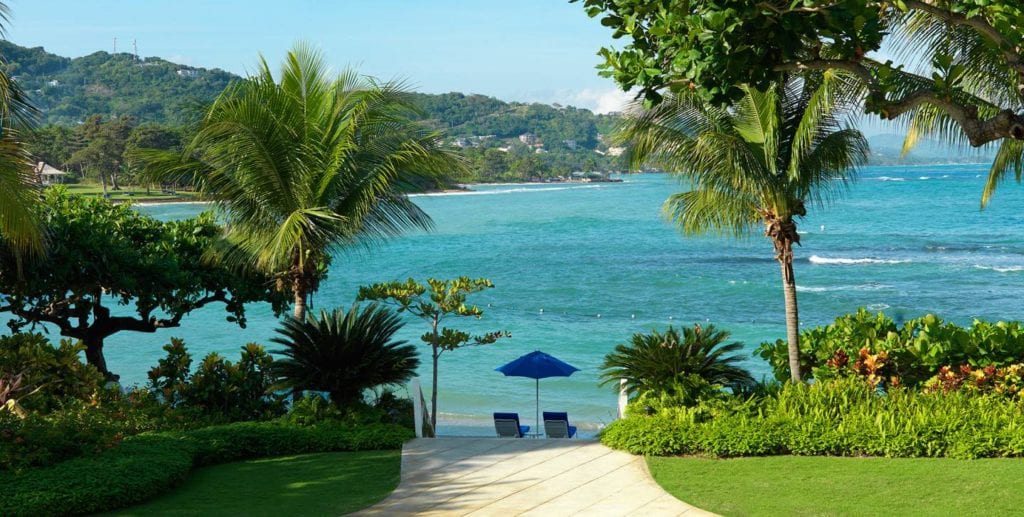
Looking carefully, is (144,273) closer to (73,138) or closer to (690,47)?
(690,47)

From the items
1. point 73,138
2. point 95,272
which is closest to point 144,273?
point 95,272

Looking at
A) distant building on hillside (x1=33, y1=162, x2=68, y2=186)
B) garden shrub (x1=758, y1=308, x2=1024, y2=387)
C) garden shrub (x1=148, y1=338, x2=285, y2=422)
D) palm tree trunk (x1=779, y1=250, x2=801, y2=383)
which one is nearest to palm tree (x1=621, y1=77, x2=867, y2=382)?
palm tree trunk (x1=779, y1=250, x2=801, y2=383)

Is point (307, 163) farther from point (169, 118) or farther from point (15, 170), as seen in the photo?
point (169, 118)

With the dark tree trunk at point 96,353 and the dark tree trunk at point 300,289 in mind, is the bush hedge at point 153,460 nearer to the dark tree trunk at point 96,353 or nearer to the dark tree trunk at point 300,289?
the dark tree trunk at point 300,289

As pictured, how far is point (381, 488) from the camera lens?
33.1ft

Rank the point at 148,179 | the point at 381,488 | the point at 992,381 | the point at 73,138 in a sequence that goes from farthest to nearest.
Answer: the point at 73,138, the point at 148,179, the point at 992,381, the point at 381,488

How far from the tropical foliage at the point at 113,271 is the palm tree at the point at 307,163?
1.10 m

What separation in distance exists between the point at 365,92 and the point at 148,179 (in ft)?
10.7

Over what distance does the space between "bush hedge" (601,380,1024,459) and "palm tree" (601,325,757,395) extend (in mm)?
376

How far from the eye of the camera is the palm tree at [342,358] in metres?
12.3

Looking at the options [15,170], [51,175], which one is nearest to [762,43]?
[15,170]

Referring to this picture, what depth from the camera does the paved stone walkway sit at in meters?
9.34

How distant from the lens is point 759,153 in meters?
12.6

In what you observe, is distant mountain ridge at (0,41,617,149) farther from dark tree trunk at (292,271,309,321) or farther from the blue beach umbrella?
dark tree trunk at (292,271,309,321)
